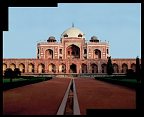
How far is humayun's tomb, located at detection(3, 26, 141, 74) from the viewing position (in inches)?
2005

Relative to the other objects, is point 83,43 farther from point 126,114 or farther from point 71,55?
point 126,114

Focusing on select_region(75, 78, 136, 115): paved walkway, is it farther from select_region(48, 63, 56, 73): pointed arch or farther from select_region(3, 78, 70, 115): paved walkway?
select_region(48, 63, 56, 73): pointed arch

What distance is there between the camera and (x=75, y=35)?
57031mm

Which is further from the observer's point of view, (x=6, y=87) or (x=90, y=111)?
(x=6, y=87)

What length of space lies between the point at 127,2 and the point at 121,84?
52.1ft

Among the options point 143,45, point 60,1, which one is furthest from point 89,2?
point 143,45

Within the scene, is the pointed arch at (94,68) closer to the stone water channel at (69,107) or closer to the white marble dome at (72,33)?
the white marble dome at (72,33)

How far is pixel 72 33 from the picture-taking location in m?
57.4

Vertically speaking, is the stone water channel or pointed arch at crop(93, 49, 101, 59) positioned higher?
pointed arch at crop(93, 49, 101, 59)

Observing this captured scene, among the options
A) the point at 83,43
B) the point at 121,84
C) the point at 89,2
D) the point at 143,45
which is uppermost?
the point at 83,43

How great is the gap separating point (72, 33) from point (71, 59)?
7.99 meters

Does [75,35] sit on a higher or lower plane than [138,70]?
higher

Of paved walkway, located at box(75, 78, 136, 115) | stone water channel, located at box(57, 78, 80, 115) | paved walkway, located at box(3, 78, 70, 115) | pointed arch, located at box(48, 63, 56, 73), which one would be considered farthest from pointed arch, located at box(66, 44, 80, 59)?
stone water channel, located at box(57, 78, 80, 115)

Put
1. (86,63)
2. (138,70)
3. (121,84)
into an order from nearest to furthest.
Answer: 1. (138,70)
2. (121,84)
3. (86,63)
